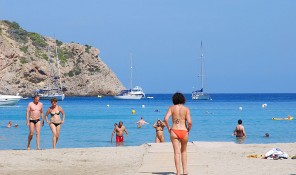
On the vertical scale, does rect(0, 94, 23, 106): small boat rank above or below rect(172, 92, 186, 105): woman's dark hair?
below

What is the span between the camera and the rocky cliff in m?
130

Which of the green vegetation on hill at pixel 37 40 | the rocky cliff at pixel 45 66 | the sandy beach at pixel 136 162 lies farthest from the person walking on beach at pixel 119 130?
the green vegetation on hill at pixel 37 40

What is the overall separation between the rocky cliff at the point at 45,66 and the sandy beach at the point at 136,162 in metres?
106

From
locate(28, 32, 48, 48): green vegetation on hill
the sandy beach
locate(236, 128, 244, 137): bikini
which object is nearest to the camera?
the sandy beach

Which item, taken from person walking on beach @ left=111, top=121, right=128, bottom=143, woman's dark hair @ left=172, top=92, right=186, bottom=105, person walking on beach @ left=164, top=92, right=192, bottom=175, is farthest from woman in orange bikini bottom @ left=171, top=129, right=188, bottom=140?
person walking on beach @ left=111, top=121, right=128, bottom=143

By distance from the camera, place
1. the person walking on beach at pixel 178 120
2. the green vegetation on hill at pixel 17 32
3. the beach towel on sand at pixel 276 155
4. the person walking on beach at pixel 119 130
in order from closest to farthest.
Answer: the person walking on beach at pixel 178 120, the beach towel on sand at pixel 276 155, the person walking on beach at pixel 119 130, the green vegetation on hill at pixel 17 32

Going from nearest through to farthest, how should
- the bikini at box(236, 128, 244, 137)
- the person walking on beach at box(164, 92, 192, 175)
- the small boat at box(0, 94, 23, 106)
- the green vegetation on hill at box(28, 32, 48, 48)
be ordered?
the person walking on beach at box(164, 92, 192, 175)
the bikini at box(236, 128, 244, 137)
the small boat at box(0, 94, 23, 106)
the green vegetation on hill at box(28, 32, 48, 48)

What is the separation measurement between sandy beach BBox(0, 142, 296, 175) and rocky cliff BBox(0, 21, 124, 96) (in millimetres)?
106052

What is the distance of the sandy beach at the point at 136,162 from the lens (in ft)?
49.3

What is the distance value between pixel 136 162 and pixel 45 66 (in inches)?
4879

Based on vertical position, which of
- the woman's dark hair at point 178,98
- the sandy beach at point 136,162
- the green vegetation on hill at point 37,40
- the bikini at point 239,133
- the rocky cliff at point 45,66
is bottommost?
the bikini at point 239,133

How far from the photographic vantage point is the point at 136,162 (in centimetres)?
1714

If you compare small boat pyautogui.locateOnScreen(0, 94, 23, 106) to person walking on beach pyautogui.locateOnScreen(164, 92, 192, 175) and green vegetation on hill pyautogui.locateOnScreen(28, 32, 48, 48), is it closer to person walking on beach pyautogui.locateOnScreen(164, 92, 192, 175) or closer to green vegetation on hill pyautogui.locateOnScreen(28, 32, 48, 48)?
person walking on beach pyautogui.locateOnScreen(164, 92, 192, 175)

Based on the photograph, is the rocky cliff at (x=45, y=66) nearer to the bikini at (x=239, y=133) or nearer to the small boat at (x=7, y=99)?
the small boat at (x=7, y=99)
